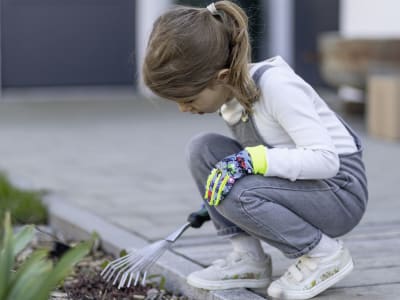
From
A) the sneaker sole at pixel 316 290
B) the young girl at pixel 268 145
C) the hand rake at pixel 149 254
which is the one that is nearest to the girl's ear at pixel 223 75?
the young girl at pixel 268 145

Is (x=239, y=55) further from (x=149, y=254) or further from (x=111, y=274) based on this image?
(x=111, y=274)

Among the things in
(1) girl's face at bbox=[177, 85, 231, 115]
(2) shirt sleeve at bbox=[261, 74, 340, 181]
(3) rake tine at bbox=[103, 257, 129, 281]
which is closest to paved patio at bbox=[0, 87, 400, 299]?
(3) rake tine at bbox=[103, 257, 129, 281]

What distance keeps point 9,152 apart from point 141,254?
3.75m

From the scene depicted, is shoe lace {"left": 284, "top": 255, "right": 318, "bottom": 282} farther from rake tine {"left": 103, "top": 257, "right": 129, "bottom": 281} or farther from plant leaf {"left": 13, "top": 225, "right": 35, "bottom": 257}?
plant leaf {"left": 13, "top": 225, "right": 35, "bottom": 257}

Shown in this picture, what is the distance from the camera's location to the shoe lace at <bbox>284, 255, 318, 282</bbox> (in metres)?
2.95

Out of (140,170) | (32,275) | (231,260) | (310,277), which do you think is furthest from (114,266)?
(140,170)

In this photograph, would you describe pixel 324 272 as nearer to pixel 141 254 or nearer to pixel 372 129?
pixel 141 254

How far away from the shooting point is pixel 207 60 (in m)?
2.85

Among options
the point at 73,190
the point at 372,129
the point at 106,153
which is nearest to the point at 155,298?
the point at 73,190

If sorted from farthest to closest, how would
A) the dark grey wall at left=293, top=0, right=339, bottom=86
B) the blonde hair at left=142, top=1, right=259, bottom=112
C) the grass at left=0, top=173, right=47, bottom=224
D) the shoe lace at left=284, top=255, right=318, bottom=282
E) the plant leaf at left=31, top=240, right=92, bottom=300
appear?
the dark grey wall at left=293, top=0, right=339, bottom=86
the grass at left=0, top=173, right=47, bottom=224
the shoe lace at left=284, top=255, right=318, bottom=282
the blonde hair at left=142, top=1, right=259, bottom=112
the plant leaf at left=31, top=240, right=92, bottom=300

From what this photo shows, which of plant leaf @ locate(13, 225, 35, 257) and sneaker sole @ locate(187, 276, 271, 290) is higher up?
plant leaf @ locate(13, 225, 35, 257)

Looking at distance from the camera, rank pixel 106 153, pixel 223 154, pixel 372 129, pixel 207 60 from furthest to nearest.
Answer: pixel 372 129 < pixel 106 153 < pixel 223 154 < pixel 207 60

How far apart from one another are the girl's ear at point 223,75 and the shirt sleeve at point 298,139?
0.13m

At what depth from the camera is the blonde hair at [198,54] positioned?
2.84 metres
